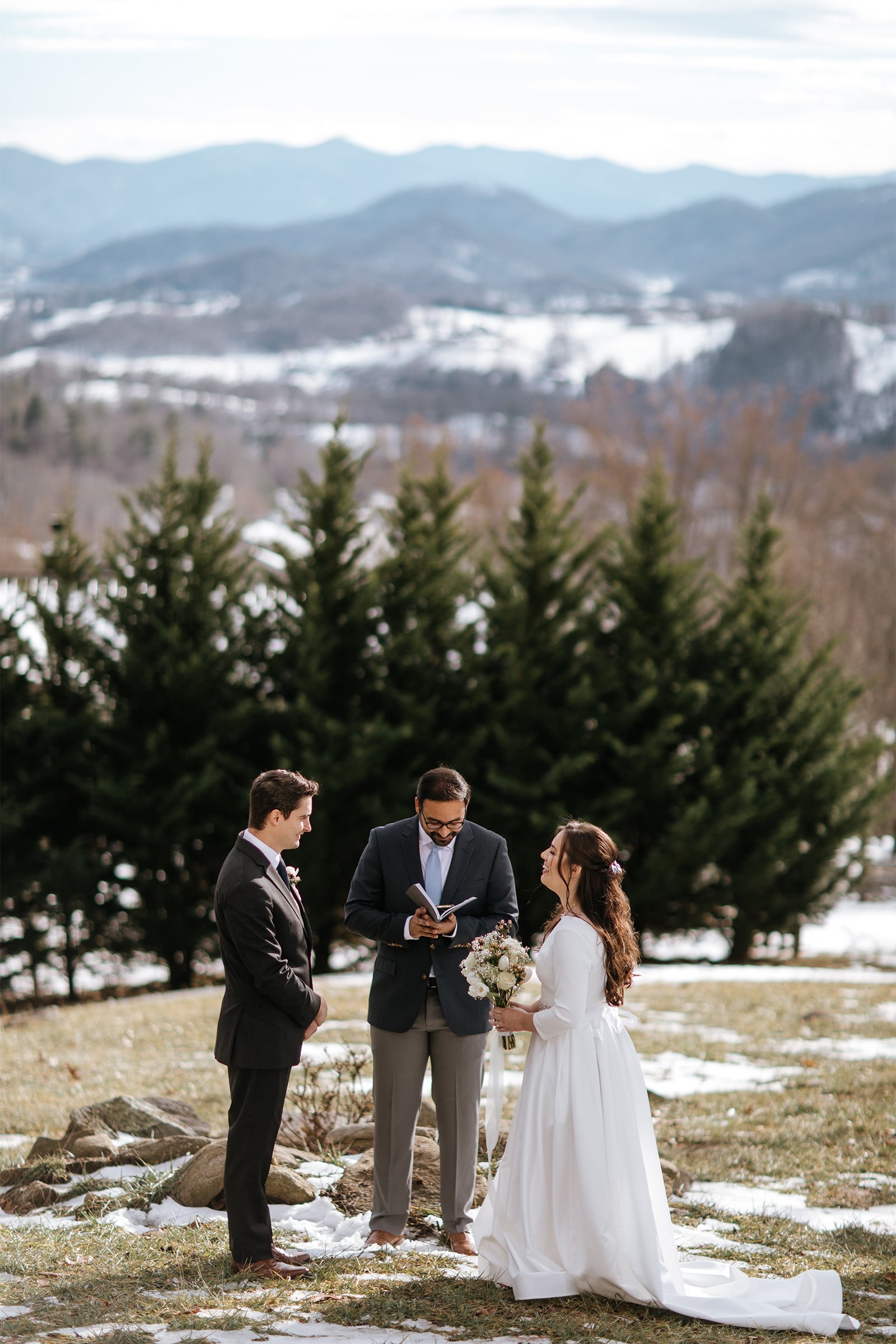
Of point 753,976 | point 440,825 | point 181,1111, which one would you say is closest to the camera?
point 440,825

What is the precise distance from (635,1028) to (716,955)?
1470 centimetres

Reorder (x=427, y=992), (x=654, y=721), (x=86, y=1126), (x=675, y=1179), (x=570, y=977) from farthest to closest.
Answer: (x=654, y=721) → (x=86, y=1126) → (x=675, y=1179) → (x=427, y=992) → (x=570, y=977)

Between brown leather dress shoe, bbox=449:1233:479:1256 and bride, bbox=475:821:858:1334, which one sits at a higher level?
bride, bbox=475:821:858:1334

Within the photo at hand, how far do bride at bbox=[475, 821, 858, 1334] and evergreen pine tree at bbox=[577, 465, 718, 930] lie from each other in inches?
581

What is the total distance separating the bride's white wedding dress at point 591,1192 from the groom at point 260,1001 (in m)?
0.97

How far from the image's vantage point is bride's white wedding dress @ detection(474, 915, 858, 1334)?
5586mm

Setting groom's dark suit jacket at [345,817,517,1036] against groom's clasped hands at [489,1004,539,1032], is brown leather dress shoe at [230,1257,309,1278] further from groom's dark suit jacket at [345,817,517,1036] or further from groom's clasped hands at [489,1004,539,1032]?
groom's clasped hands at [489,1004,539,1032]

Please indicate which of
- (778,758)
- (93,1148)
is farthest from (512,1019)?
(778,758)

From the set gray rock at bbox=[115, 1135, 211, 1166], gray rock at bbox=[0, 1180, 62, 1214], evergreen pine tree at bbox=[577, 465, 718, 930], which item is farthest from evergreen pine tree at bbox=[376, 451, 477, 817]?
Answer: gray rock at bbox=[0, 1180, 62, 1214]

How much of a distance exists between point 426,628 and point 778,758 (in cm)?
619

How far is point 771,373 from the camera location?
144750 mm

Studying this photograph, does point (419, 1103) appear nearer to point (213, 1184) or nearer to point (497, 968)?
point (497, 968)

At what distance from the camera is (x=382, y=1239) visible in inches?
249

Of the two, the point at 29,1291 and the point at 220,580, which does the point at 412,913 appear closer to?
the point at 29,1291
